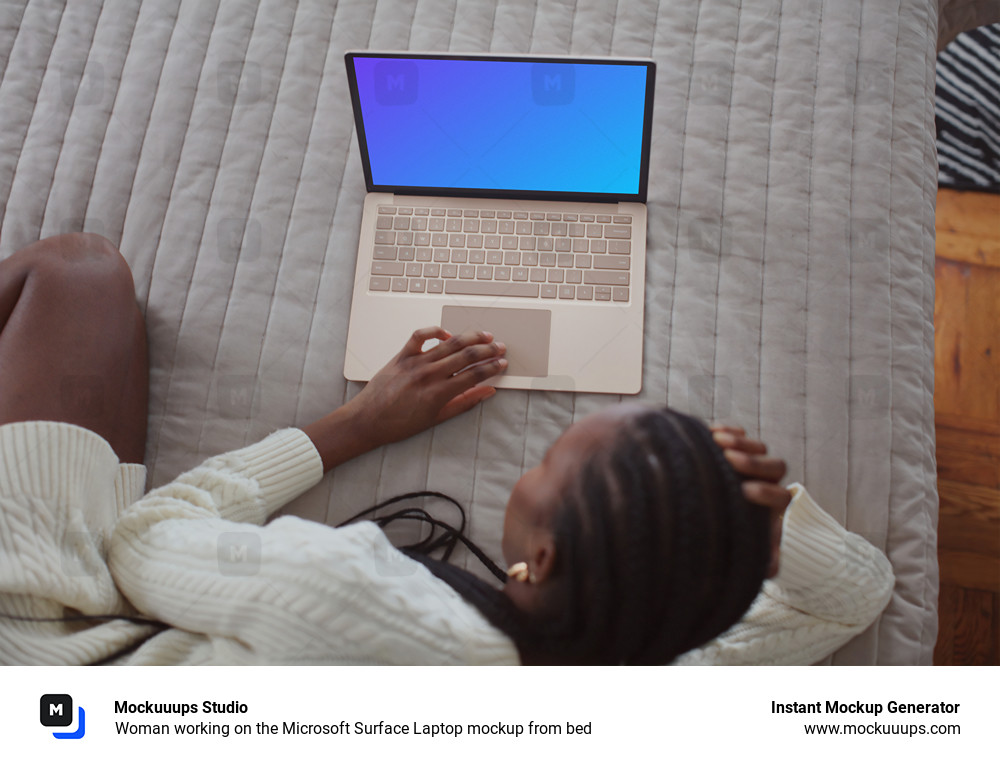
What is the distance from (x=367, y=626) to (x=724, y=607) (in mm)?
267

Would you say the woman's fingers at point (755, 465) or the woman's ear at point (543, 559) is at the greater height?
the woman's fingers at point (755, 465)

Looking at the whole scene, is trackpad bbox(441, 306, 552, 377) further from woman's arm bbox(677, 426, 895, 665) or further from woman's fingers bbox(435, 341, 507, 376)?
woman's arm bbox(677, 426, 895, 665)

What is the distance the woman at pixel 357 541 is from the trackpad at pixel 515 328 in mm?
21

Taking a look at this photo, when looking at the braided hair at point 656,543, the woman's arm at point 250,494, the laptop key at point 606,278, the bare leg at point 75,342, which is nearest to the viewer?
the braided hair at point 656,543

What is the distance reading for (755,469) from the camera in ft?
1.70

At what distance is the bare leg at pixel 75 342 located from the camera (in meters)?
0.69

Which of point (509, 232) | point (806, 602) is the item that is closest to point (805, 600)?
point (806, 602)

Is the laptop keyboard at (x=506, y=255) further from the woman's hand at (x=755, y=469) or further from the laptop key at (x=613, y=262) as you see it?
the woman's hand at (x=755, y=469)

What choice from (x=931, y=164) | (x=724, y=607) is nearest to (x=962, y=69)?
(x=931, y=164)

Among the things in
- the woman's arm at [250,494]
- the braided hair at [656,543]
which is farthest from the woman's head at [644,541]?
the woman's arm at [250,494]

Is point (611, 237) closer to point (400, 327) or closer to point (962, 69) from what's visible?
point (400, 327)

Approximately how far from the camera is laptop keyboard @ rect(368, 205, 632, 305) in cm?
80

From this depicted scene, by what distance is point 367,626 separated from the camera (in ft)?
1.82

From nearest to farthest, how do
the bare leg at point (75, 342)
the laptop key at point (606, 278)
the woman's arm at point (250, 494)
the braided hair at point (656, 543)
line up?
1. the braided hair at point (656, 543)
2. the woman's arm at point (250, 494)
3. the bare leg at point (75, 342)
4. the laptop key at point (606, 278)
